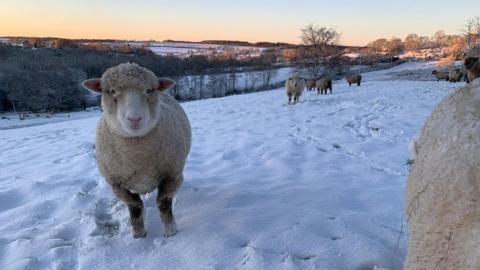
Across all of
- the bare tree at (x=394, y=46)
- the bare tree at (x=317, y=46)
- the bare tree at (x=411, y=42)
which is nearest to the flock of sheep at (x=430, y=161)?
the bare tree at (x=317, y=46)

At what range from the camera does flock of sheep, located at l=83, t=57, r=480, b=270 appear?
4.22 ft

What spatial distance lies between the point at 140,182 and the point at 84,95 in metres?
53.6

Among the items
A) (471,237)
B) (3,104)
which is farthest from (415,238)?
(3,104)

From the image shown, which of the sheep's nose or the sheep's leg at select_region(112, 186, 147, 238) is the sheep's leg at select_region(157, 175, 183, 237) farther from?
the sheep's nose

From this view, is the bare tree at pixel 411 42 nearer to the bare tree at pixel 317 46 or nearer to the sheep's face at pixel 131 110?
the bare tree at pixel 317 46

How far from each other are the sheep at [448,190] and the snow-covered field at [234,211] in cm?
113

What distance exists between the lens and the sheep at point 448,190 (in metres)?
1.26

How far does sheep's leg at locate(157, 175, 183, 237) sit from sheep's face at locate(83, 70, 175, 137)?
20.1 inches

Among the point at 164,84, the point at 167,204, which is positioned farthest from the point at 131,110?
the point at 167,204

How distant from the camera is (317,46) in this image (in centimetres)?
4278

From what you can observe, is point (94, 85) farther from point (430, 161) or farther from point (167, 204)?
point (430, 161)

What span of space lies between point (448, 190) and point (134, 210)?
2.60 metres

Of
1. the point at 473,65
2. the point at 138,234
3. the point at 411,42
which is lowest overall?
the point at 138,234

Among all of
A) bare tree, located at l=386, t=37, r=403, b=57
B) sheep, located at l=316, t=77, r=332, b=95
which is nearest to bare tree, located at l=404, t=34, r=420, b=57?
bare tree, located at l=386, t=37, r=403, b=57
